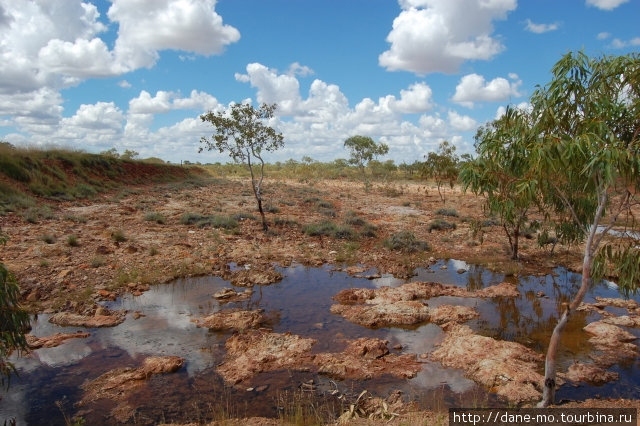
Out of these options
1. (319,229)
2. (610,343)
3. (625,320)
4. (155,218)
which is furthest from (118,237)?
(625,320)

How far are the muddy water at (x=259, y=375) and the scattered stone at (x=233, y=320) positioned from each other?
310 mm

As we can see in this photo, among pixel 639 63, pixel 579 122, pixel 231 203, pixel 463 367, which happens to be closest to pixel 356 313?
pixel 463 367

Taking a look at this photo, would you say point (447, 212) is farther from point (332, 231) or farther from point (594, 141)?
point (594, 141)

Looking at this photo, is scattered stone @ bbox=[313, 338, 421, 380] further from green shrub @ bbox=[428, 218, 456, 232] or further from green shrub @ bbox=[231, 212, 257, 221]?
green shrub @ bbox=[231, 212, 257, 221]

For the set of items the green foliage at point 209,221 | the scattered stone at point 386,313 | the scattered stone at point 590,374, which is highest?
the green foliage at point 209,221

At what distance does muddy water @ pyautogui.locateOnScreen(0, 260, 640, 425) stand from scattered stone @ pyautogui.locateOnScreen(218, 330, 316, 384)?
8.4 inches

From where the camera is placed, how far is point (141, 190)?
101 ft

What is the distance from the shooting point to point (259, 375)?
296 inches

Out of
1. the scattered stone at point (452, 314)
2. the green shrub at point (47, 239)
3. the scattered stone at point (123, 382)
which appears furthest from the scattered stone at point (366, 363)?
the green shrub at point (47, 239)

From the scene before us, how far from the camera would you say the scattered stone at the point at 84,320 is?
376 inches

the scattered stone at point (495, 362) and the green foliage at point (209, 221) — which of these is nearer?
the scattered stone at point (495, 362)

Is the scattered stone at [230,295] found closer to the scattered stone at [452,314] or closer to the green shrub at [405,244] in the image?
the scattered stone at [452,314]

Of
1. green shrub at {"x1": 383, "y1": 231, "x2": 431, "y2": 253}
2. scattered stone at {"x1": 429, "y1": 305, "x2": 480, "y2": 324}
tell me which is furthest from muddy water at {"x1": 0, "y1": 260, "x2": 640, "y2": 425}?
green shrub at {"x1": 383, "y1": 231, "x2": 431, "y2": 253}

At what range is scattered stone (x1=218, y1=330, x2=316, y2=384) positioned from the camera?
7.61m
